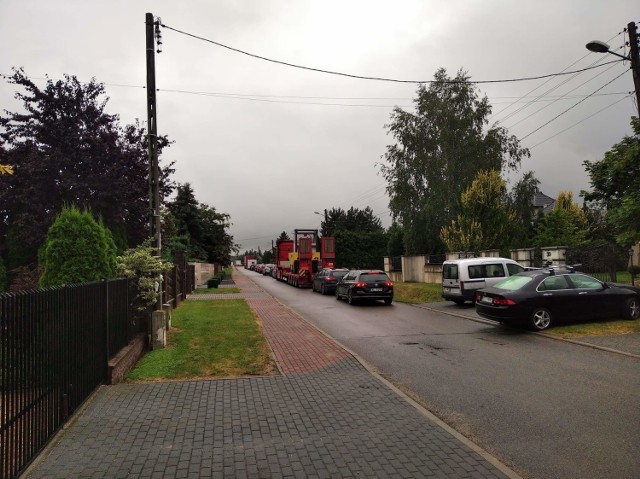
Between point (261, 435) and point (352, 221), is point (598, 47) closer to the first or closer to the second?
point (261, 435)

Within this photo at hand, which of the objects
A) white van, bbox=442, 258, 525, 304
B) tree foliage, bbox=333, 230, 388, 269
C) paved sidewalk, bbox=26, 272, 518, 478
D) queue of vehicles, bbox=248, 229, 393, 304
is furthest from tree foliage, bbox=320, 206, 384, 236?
paved sidewalk, bbox=26, 272, 518, 478

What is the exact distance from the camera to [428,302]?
68.9ft

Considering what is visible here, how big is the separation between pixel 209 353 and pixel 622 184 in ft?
66.3

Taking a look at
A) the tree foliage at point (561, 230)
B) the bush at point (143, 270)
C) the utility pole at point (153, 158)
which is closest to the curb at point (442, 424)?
the bush at point (143, 270)

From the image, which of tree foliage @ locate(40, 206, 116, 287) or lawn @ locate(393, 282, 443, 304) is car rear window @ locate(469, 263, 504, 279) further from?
tree foliage @ locate(40, 206, 116, 287)

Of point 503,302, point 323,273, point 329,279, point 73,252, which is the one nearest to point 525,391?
point 503,302

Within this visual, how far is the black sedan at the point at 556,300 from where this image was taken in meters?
11.6

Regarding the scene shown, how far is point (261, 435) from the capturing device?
517 centimetres

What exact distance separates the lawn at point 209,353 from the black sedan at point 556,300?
5713mm

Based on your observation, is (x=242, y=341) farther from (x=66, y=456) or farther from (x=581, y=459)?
(x=581, y=459)

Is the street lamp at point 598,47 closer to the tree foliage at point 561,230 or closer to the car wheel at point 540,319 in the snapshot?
the car wheel at point 540,319

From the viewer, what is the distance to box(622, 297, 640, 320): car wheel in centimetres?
1212

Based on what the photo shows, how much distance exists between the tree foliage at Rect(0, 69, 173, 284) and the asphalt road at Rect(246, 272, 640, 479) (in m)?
11.4

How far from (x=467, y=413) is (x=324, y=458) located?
2195mm
